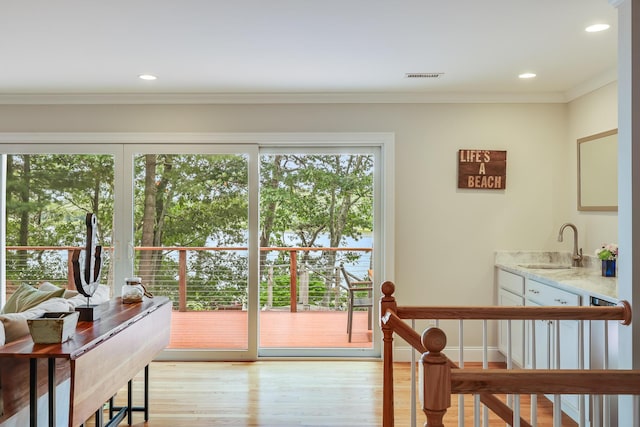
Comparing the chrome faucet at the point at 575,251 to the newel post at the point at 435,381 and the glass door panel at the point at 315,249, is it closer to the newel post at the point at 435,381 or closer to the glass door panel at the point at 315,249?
the glass door panel at the point at 315,249

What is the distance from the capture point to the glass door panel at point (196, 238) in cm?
428

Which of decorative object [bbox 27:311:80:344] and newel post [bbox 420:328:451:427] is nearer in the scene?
newel post [bbox 420:328:451:427]

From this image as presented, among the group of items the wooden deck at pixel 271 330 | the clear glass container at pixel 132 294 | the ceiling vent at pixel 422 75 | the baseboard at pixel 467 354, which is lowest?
the baseboard at pixel 467 354

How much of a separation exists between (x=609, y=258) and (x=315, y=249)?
2363 mm

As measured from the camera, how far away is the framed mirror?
11.4ft

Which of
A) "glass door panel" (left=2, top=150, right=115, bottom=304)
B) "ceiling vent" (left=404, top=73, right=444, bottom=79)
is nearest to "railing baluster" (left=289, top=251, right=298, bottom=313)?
"glass door panel" (left=2, top=150, right=115, bottom=304)

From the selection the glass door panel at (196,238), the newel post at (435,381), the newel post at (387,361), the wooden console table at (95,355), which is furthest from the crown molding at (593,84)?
the wooden console table at (95,355)

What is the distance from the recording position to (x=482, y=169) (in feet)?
13.7

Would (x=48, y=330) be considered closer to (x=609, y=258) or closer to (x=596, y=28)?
(x=596, y=28)

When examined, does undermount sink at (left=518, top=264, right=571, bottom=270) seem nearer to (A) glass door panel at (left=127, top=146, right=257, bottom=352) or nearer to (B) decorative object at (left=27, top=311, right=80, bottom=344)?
(A) glass door panel at (left=127, top=146, right=257, bottom=352)

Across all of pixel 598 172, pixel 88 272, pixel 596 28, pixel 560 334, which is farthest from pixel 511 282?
pixel 88 272

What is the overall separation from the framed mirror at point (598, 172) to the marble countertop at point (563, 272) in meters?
0.46

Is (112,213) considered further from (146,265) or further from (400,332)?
(400,332)

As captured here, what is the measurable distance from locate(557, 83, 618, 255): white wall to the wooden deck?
1.93 metres
